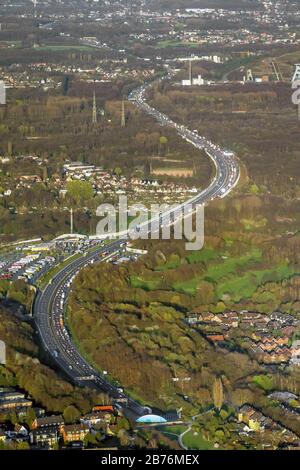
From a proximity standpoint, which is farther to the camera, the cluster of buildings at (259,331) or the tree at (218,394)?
the cluster of buildings at (259,331)

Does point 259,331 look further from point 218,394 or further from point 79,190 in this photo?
point 79,190

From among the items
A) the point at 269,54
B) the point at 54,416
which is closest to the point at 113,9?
the point at 269,54

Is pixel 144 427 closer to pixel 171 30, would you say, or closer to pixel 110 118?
pixel 110 118

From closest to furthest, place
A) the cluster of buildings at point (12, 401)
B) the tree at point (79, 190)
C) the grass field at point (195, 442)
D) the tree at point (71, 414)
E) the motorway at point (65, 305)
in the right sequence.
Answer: the grass field at point (195, 442)
the tree at point (71, 414)
the cluster of buildings at point (12, 401)
the motorway at point (65, 305)
the tree at point (79, 190)

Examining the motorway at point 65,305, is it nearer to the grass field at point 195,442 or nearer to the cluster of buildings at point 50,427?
the cluster of buildings at point 50,427

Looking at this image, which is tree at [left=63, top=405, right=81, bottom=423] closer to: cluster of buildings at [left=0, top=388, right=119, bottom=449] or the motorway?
cluster of buildings at [left=0, top=388, right=119, bottom=449]

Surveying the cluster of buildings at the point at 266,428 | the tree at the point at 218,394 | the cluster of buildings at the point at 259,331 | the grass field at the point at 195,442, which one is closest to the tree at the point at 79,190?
the cluster of buildings at the point at 259,331

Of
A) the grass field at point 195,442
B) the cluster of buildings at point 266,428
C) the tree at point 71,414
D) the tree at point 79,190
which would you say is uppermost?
the tree at point 79,190

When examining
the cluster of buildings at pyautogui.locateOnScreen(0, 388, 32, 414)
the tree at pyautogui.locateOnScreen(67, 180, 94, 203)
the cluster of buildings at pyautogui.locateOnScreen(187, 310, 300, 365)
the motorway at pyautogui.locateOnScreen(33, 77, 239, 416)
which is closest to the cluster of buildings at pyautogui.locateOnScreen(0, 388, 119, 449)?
the cluster of buildings at pyautogui.locateOnScreen(0, 388, 32, 414)
